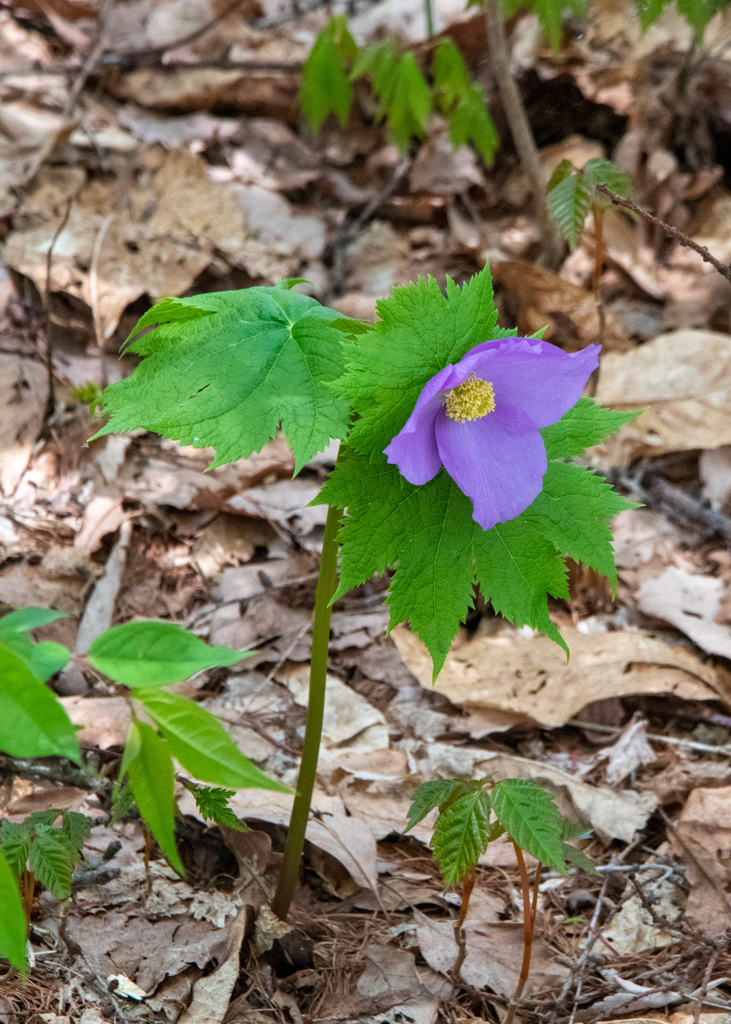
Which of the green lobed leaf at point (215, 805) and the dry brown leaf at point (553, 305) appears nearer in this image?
the green lobed leaf at point (215, 805)

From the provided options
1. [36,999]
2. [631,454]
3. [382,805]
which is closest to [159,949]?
[36,999]

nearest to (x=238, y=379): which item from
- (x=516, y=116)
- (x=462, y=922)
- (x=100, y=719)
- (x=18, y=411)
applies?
(x=462, y=922)

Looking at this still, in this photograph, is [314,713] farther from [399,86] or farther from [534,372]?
[399,86]

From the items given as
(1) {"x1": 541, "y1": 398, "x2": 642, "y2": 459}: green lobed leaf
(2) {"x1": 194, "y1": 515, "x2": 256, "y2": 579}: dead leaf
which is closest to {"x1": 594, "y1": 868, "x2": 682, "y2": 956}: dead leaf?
(1) {"x1": 541, "y1": 398, "x2": 642, "y2": 459}: green lobed leaf

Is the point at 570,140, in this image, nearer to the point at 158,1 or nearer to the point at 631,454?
the point at 631,454

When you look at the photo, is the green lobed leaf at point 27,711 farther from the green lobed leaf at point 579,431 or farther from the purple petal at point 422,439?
the green lobed leaf at point 579,431

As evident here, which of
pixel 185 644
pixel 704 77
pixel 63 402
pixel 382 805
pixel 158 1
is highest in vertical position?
pixel 158 1

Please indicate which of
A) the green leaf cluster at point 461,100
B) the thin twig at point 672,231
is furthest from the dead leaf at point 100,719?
the green leaf cluster at point 461,100
